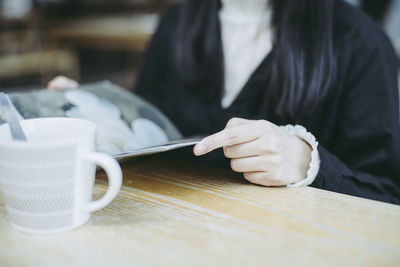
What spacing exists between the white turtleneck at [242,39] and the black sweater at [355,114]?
6 cm

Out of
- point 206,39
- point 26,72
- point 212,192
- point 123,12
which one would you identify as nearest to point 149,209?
point 212,192

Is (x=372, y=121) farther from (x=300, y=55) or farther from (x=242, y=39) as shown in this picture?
(x=242, y=39)

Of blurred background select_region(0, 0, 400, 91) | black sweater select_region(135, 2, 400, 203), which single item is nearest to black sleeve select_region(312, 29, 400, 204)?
black sweater select_region(135, 2, 400, 203)

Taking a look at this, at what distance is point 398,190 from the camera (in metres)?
0.74

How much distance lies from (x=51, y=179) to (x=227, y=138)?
24cm

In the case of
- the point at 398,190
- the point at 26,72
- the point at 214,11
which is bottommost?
the point at 26,72

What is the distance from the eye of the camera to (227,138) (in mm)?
533

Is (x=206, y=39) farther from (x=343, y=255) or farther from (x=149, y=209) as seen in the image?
(x=343, y=255)

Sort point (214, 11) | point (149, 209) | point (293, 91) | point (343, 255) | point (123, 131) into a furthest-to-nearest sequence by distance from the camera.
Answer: point (214, 11)
point (293, 91)
point (123, 131)
point (149, 209)
point (343, 255)

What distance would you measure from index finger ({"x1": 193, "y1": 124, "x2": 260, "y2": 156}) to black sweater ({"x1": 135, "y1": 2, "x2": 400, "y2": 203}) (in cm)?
15

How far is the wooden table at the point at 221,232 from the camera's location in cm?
38

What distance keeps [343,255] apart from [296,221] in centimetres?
8

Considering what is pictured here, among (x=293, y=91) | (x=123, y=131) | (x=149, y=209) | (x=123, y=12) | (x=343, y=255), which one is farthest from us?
(x=123, y=12)

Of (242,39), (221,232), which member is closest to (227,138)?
(221,232)
